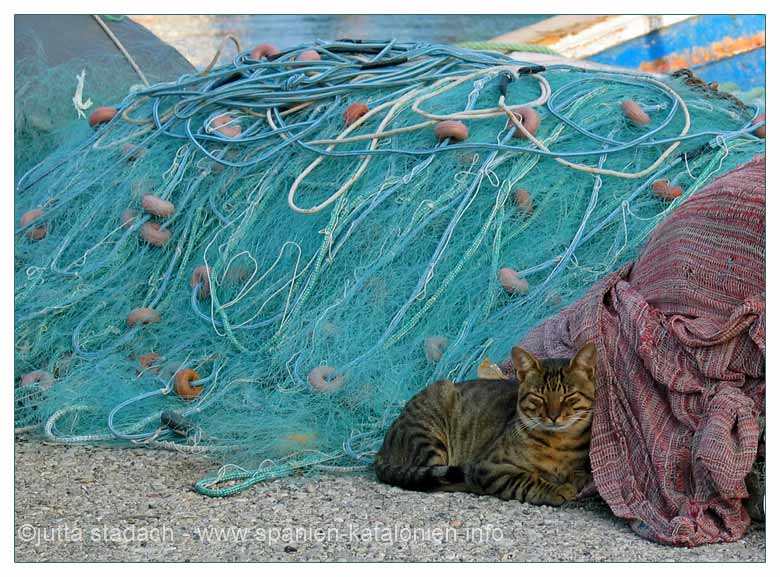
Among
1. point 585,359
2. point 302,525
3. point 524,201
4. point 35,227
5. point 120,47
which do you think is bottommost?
point 302,525

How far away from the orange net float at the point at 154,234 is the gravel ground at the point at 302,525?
Result: 150 cm

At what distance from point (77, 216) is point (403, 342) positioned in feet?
6.62

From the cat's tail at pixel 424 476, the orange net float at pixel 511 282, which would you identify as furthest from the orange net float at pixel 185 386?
the orange net float at pixel 511 282

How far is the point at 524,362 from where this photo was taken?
12.5ft

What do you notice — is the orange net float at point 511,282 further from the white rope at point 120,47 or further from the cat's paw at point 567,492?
the white rope at point 120,47

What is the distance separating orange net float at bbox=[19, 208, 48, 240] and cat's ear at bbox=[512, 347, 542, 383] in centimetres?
299

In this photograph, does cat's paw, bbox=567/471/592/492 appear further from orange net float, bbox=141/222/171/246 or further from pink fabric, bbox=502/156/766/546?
orange net float, bbox=141/222/171/246

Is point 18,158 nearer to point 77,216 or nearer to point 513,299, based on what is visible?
point 77,216

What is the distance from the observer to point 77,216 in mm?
5738

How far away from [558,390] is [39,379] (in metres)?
2.49

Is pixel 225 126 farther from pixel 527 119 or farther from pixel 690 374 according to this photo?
pixel 690 374

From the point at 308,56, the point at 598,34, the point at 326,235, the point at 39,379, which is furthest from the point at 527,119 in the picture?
the point at 598,34

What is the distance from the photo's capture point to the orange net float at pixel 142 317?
5.19m

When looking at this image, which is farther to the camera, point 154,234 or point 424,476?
point 154,234
